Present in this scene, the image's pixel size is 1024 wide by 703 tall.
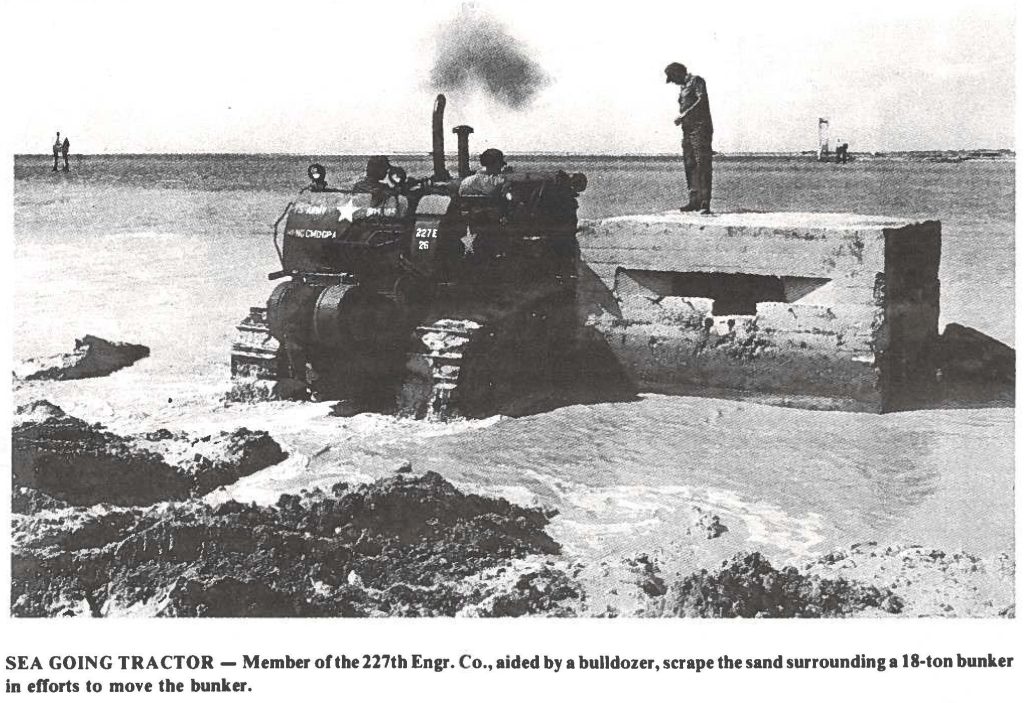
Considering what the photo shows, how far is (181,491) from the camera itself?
26.1 ft

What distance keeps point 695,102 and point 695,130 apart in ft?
0.89

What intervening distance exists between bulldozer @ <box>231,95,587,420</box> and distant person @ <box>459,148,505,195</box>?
2.1 inches

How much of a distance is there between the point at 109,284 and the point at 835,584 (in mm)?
12098

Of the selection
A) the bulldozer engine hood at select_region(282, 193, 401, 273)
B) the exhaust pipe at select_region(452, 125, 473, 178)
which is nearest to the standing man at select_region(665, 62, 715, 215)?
the exhaust pipe at select_region(452, 125, 473, 178)

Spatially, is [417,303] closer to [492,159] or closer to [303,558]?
[492,159]

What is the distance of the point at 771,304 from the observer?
32.1 ft

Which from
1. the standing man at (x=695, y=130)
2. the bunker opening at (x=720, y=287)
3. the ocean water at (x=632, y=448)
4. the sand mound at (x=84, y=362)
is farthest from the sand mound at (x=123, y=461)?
the standing man at (x=695, y=130)

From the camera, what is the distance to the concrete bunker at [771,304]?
375 inches

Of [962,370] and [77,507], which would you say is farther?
[962,370]

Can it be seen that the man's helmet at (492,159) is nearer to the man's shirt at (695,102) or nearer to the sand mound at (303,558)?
the man's shirt at (695,102)

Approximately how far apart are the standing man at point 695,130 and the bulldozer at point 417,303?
4.02 ft

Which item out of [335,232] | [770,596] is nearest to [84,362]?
[335,232]
